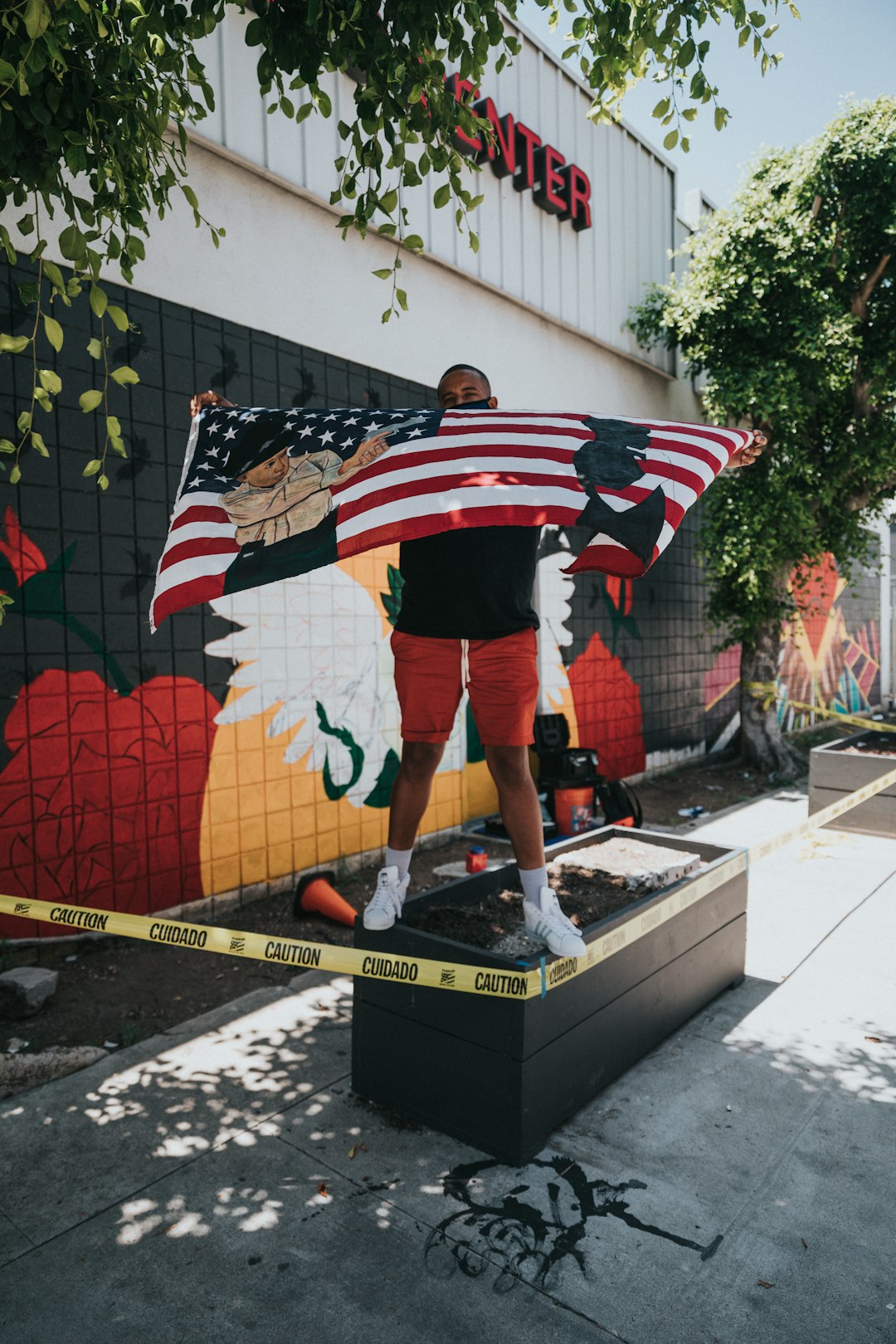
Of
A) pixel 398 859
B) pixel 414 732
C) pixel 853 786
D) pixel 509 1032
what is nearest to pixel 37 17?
pixel 414 732

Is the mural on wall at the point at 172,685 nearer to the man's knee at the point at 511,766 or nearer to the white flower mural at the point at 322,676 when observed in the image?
the white flower mural at the point at 322,676

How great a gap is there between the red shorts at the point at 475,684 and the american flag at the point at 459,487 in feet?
1.52

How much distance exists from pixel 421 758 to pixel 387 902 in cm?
59

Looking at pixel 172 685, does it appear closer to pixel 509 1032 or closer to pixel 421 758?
pixel 421 758

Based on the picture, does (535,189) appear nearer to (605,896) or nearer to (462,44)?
(462,44)

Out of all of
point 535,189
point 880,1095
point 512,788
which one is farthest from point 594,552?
point 535,189

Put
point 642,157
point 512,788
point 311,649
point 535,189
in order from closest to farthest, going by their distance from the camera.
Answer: point 512,788 → point 311,649 → point 535,189 → point 642,157

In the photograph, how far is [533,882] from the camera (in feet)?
10.3

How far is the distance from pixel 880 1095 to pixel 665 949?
96 centimetres

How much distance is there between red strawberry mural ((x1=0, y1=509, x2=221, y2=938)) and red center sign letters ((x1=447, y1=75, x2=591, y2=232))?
5.63m

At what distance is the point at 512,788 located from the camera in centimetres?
306

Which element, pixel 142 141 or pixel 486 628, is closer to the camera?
pixel 142 141

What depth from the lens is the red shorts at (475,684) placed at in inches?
118

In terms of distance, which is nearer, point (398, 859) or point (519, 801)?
point (519, 801)
